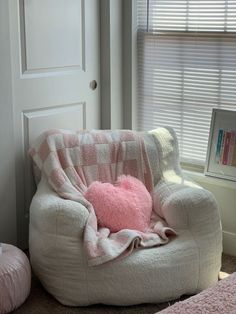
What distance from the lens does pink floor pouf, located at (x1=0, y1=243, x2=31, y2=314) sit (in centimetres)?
250

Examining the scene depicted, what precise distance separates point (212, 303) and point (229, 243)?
2.03m

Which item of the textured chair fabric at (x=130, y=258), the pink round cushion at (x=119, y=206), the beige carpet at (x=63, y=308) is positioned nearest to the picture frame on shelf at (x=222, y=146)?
the textured chair fabric at (x=130, y=258)

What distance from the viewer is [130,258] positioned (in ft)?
8.46

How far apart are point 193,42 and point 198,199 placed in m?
1.14

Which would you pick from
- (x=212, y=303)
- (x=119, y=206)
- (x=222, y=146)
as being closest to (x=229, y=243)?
(x=222, y=146)

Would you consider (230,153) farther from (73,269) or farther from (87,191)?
(73,269)

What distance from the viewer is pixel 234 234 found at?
10.7 feet

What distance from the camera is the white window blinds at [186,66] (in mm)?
3285

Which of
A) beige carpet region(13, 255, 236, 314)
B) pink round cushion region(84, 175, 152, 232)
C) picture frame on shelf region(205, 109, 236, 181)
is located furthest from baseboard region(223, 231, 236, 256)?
beige carpet region(13, 255, 236, 314)

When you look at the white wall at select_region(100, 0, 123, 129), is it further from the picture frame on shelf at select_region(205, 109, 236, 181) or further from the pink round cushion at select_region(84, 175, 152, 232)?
the pink round cushion at select_region(84, 175, 152, 232)

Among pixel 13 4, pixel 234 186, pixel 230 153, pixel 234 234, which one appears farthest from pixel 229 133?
pixel 13 4

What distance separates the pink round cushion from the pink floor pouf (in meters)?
0.46

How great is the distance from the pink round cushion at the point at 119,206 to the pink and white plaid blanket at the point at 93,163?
5cm

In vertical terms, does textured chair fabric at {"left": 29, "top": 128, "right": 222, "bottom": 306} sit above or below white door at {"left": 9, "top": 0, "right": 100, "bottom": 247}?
below
